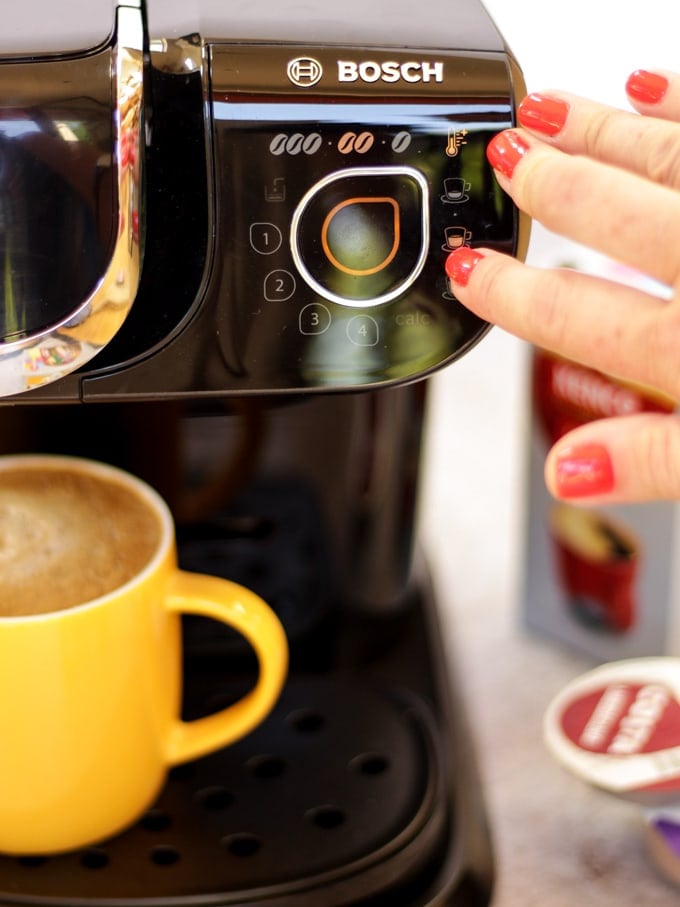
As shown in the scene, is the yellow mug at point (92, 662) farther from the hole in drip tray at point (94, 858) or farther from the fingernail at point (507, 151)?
the fingernail at point (507, 151)

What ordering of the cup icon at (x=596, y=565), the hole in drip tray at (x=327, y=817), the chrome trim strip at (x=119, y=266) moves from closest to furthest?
the chrome trim strip at (x=119, y=266)
the hole in drip tray at (x=327, y=817)
the cup icon at (x=596, y=565)

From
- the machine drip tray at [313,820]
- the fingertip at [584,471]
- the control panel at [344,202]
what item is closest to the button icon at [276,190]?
the control panel at [344,202]

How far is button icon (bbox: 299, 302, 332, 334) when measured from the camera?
0.27 metres

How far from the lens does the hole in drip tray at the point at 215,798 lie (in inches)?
14.6

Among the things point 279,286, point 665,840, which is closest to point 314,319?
point 279,286

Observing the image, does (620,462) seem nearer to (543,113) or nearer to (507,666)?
(543,113)

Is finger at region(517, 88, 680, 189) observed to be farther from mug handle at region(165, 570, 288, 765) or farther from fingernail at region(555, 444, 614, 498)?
mug handle at region(165, 570, 288, 765)

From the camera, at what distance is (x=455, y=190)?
27cm

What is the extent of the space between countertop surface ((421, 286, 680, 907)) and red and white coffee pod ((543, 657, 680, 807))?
2 cm

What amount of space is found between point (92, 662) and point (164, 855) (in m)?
0.08

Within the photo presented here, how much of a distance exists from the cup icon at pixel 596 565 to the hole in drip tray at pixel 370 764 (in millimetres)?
146

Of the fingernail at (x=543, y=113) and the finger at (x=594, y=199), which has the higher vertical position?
the fingernail at (x=543, y=113)

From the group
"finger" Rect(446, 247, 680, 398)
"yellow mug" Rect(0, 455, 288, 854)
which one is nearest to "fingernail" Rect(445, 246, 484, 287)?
"finger" Rect(446, 247, 680, 398)

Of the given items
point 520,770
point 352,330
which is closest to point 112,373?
point 352,330
